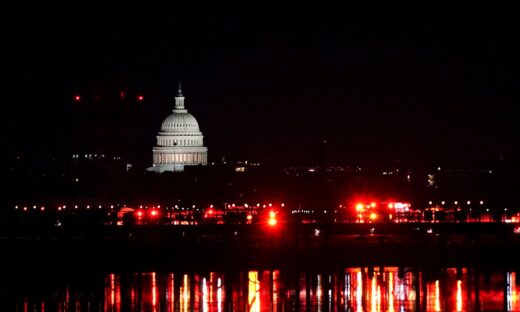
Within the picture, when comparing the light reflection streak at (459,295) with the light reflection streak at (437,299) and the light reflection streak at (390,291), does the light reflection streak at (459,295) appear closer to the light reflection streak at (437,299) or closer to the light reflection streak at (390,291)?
the light reflection streak at (437,299)

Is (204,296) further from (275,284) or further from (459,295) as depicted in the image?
(459,295)

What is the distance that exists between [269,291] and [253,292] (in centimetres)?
70

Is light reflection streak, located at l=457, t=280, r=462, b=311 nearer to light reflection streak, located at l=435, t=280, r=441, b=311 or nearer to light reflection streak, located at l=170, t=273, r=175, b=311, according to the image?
light reflection streak, located at l=435, t=280, r=441, b=311

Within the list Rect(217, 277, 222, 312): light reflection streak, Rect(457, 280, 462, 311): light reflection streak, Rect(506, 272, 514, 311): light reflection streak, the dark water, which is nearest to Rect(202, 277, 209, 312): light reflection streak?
the dark water

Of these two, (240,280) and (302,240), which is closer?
(240,280)

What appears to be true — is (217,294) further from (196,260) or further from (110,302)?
(196,260)

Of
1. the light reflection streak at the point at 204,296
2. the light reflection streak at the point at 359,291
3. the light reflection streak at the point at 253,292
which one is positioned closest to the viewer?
the light reflection streak at the point at 204,296

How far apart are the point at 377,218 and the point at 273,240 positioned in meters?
26.4

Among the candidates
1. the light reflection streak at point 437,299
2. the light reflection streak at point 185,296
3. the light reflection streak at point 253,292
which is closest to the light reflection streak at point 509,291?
the light reflection streak at point 437,299

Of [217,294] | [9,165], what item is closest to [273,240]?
[217,294]

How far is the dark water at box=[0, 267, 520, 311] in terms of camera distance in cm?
8706

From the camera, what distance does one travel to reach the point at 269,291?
93.2 metres

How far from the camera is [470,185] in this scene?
199625 millimetres

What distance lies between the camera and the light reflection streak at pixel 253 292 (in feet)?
284
